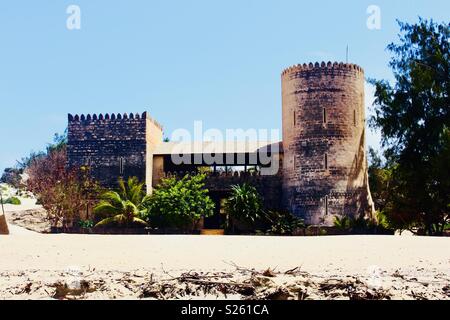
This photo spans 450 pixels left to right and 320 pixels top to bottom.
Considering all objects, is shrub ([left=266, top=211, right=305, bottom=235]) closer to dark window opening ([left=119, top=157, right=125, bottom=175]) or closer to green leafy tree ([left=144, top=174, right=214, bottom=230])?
green leafy tree ([left=144, top=174, right=214, bottom=230])

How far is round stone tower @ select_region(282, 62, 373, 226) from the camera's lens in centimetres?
3077

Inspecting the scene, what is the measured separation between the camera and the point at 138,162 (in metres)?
33.7

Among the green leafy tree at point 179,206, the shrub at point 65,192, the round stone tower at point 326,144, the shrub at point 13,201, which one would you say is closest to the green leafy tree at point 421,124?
the round stone tower at point 326,144

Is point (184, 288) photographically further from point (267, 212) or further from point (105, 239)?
point (267, 212)

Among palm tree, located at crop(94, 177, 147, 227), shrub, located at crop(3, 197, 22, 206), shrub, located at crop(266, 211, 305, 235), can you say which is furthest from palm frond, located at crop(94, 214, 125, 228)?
shrub, located at crop(3, 197, 22, 206)

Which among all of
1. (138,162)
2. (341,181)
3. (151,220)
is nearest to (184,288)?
(151,220)

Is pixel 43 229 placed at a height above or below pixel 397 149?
below

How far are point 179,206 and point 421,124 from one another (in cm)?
1087

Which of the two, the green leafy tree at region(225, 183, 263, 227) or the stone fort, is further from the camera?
the stone fort

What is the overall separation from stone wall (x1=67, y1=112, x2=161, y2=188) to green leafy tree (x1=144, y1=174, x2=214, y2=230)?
3.93 m

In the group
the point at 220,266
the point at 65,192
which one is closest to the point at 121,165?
the point at 65,192

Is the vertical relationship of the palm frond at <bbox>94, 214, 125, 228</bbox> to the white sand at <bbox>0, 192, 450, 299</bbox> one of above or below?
above
